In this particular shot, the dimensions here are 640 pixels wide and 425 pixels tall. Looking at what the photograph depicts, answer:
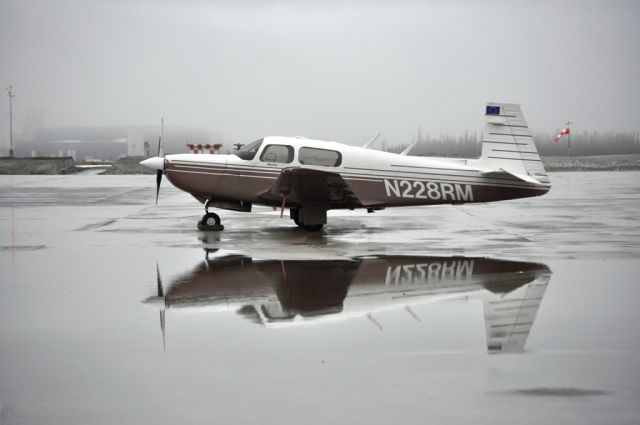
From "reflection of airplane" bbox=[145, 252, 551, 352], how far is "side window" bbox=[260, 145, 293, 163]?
429 centimetres

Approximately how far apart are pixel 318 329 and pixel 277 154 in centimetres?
881

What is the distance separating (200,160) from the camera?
1530cm

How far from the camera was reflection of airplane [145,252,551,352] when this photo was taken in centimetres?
731

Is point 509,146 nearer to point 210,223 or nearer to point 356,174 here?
point 356,174

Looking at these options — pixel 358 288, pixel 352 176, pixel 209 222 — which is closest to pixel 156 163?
pixel 209 222

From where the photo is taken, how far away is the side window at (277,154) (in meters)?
15.2

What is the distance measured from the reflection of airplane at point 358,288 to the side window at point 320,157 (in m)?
4.32

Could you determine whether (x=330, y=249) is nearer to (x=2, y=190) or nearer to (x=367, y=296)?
(x=367, y=296)

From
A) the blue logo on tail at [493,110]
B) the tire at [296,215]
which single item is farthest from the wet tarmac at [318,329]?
the blue logo on tail at [493,110]

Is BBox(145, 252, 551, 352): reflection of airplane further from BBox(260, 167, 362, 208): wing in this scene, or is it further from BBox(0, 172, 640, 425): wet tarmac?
BBox(260, 167, 362, 208): wing

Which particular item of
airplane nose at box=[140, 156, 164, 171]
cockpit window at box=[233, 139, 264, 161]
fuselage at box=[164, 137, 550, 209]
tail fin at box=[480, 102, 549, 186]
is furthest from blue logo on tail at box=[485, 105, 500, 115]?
airplane nose at box=[140, 156, 164, 171]

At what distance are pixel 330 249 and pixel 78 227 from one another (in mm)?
6050

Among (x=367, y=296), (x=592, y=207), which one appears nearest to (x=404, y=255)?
(x=367, y=296)

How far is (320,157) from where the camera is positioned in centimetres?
1526
